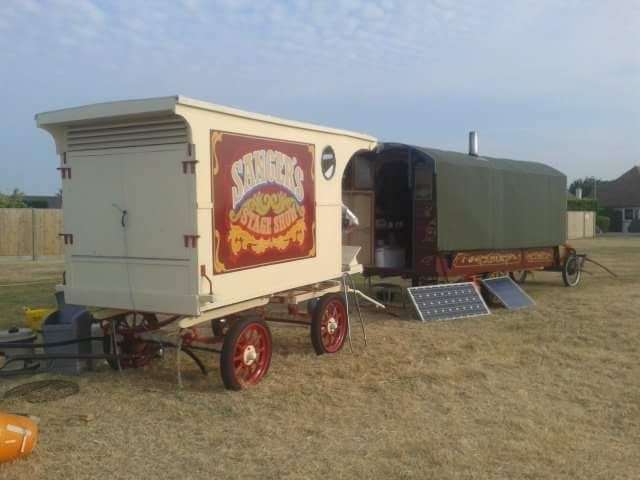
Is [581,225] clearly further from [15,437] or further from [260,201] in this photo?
[15,437]

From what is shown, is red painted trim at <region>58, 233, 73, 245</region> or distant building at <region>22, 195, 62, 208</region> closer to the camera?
red painted trim at <region>58, 233, 73, 245</region>

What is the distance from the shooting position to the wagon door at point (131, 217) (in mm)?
5465

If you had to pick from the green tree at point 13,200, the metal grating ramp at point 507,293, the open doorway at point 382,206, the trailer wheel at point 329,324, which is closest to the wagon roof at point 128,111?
the trailer wheel at point 329,324

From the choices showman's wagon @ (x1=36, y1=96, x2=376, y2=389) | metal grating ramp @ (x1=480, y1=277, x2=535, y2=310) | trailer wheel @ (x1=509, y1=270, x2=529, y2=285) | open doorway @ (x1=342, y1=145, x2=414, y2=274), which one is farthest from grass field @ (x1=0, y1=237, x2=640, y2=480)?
trailer wheel @ (x1=509, y1=270, x2=529, y2=285)

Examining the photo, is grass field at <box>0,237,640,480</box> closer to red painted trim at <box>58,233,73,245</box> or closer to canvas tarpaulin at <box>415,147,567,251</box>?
red painted trim at <box>58,233,73,245</box>

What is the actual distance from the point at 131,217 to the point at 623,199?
54684 mm

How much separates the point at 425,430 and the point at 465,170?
698cm

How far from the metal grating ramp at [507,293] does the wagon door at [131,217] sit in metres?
7.16

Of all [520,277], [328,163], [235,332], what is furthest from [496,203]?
[235,332]

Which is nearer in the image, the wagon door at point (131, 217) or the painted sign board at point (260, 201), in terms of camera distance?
the wagon door at point (131, 217)

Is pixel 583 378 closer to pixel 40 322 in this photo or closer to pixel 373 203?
pixel 373 203

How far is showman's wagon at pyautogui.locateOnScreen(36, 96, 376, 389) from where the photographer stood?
17.9ft

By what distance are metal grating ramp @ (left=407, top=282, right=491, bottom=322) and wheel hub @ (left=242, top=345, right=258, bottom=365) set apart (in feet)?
13.8

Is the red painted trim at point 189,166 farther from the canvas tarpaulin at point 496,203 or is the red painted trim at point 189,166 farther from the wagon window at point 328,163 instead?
the canvas tarpaulin at point 496,203
